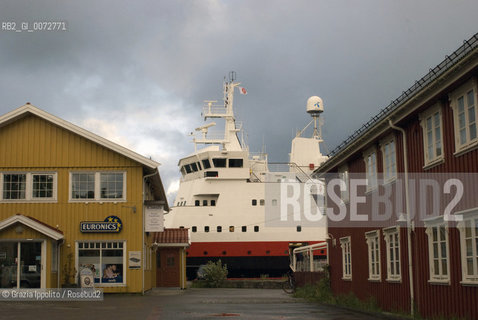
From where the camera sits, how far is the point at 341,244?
25.0m

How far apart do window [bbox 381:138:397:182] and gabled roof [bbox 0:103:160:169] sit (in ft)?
36.6

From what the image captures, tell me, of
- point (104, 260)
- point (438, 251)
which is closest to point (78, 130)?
point (104, 260)

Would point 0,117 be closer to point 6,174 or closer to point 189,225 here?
point 6,174

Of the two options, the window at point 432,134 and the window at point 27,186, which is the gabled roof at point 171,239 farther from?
the window at point 432,134

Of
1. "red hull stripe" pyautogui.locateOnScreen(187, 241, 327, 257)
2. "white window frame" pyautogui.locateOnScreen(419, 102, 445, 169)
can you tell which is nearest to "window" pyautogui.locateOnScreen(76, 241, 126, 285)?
"white window frame" pyautogui.locateOnScreen(419, 102, 445, 169)

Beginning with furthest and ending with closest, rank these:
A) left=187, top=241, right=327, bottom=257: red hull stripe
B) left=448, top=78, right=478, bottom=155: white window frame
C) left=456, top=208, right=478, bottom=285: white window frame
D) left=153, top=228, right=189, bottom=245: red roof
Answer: left=187, top=241, right=327, bottom=257: red hull stripe < left=153, top=228, right=189, bottom=245: red roof < left=456, top=208, right=478, bottom=285: white window frame < left=448, top=78, right=478, bottom=155: white window frame

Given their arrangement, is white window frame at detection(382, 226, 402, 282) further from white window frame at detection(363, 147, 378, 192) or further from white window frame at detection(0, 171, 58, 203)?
white window frame at detection(0, 171, 58, 203)

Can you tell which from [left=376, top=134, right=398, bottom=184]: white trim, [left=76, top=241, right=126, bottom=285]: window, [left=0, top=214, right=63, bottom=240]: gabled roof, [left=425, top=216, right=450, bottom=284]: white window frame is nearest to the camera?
[left=425, top=216, right=450, bottom=284]: white window frame

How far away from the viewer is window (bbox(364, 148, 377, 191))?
20531mm

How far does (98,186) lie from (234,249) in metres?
20.8

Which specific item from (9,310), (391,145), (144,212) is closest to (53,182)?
(144,212)

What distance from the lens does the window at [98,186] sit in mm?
27406

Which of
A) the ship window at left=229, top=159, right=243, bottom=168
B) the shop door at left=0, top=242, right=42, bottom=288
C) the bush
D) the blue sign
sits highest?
the ship window at left=229, top=159, right=243, bottom=168

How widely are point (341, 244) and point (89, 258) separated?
35.0ft
